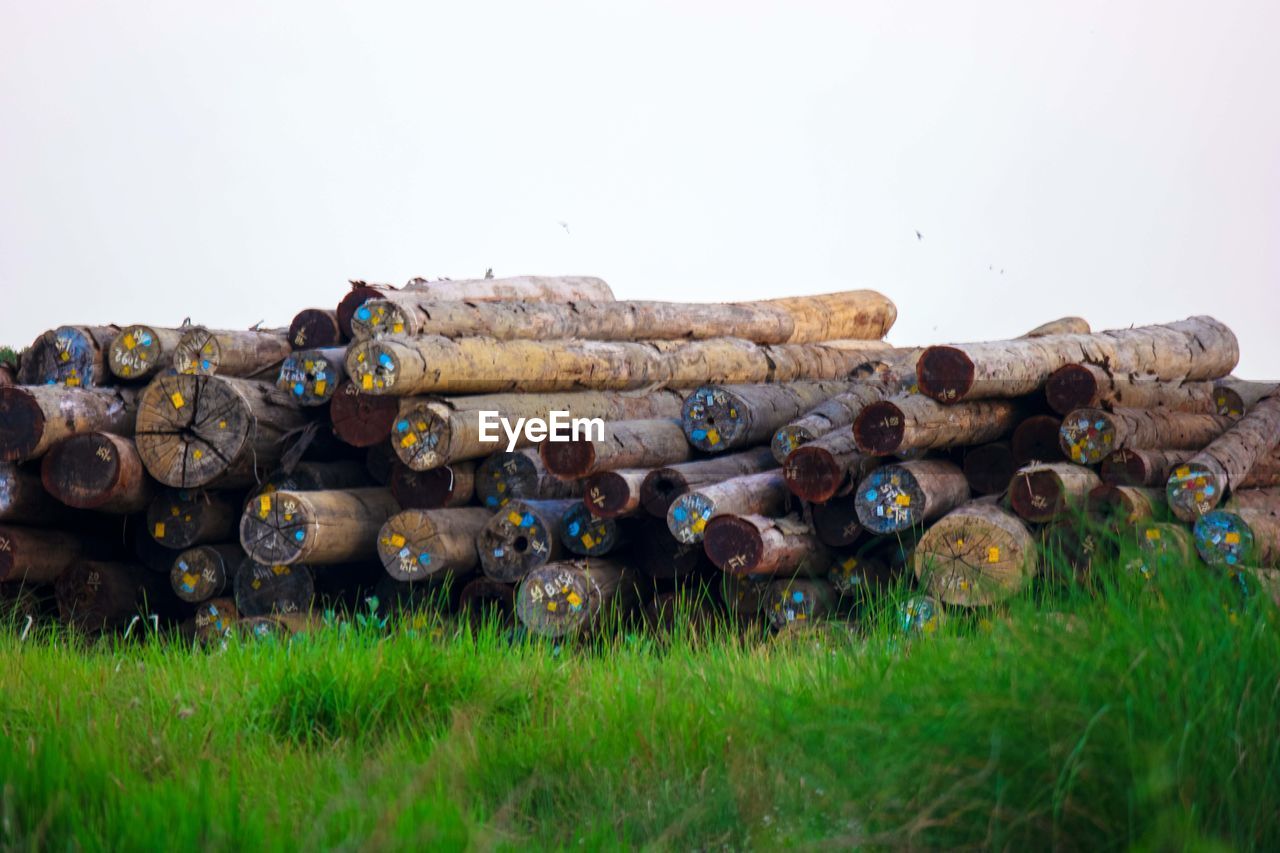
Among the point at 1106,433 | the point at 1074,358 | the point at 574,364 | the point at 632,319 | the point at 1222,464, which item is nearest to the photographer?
the point at 1106,433

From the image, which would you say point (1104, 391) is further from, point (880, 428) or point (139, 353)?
point (139, 353)

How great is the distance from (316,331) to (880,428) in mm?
4248

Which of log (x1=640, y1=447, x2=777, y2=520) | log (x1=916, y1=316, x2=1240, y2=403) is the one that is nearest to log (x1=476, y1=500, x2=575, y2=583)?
log (x1=640, y1=447, x2=777, y2=520)

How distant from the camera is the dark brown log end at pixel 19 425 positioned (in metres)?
8.38

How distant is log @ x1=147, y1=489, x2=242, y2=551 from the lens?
343 inches

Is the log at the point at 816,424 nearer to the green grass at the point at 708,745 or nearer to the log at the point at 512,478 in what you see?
the log at the point at 512,478

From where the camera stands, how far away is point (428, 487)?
8547mm

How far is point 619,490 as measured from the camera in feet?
25.8

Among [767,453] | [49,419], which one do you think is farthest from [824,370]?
[49,419]

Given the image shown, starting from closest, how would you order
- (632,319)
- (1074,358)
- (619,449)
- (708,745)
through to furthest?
(708,745) → (619,449) → (1074,358) → (632,319)

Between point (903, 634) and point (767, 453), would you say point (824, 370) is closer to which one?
point (767, 453)

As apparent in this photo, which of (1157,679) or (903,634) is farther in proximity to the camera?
(903,634)

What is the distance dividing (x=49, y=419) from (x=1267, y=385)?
27.7 ft

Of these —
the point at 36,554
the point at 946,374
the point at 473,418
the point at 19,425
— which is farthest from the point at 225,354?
the point at 946,374
